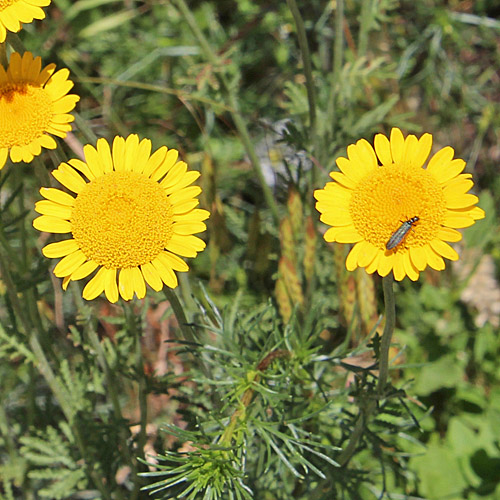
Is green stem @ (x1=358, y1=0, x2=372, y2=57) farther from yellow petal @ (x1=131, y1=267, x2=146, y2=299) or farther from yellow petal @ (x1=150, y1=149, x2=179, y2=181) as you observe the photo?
yellow petal @ (x1=131, y1=267, x2=146, y2=299)

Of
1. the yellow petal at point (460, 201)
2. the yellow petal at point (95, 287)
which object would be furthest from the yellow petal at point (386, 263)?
the yellow petal at point (95, 287)

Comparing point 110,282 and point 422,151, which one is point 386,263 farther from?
point 110,282

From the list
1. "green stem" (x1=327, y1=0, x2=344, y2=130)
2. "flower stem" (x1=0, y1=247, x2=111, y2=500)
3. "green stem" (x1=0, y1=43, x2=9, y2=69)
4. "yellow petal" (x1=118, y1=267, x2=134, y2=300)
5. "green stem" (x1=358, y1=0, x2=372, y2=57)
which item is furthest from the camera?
"green stem" (x1=358, y1=0, x2=372, y2=57)

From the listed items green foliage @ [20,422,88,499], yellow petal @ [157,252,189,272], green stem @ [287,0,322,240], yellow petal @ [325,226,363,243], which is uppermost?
green stem @ [287,0,322,240]

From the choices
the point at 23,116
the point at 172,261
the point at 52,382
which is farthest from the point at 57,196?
the point at 52,382

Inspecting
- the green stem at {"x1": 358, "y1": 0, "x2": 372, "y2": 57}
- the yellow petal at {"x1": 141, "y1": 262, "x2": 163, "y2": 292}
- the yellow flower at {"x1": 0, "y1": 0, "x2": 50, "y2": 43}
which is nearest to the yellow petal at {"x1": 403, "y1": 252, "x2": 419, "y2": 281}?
the yellow petal at {"x1": 141, "y1": 262, "x2": 163, "y2": 292}

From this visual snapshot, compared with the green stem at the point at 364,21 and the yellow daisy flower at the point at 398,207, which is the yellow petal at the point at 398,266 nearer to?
the yellow daisy flower at the point at 398,207

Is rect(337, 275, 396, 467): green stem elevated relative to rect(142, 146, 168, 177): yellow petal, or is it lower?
lower
